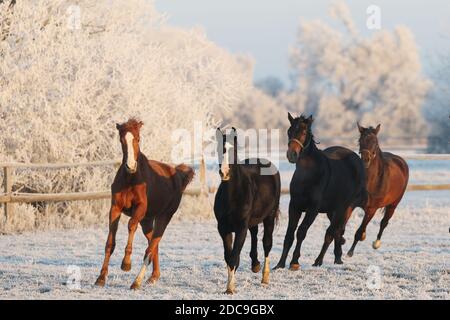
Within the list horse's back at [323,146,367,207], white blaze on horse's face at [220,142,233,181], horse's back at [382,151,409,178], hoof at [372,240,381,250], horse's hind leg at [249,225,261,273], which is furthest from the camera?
horse's back at [382,151,409,178]

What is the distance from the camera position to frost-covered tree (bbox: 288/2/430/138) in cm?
5797

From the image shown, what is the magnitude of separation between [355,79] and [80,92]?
44373mm

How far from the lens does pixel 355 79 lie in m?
59.4

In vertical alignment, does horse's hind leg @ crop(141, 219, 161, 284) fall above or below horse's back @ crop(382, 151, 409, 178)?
below

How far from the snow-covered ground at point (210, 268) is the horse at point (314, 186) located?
416 mm

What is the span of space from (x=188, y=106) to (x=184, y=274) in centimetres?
874

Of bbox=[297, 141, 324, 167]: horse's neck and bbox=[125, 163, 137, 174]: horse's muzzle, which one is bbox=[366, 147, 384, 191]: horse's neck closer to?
bbox=[297, 141, 324, 167]: horse's neck

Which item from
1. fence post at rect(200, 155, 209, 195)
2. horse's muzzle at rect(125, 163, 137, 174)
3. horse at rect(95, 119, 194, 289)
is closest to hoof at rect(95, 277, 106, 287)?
horse at rect(95, 119, 194, 289)

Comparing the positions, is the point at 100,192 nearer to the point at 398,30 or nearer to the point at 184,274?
the point at 184,274

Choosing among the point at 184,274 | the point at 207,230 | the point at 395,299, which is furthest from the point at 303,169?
the point at 207,230

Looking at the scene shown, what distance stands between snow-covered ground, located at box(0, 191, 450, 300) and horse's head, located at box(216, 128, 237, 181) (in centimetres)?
122

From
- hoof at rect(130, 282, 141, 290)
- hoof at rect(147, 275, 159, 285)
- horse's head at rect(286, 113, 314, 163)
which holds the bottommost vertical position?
hoof at rect(147, 275, 159, 285)

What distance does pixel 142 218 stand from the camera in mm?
9570

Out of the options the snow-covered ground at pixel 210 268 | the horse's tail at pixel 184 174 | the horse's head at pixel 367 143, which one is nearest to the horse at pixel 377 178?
the horse's head at pixel 367 143
